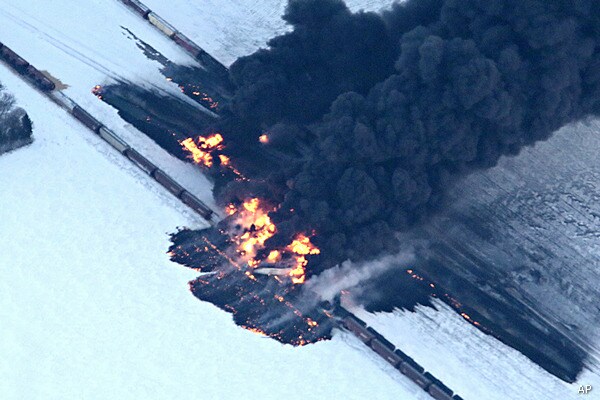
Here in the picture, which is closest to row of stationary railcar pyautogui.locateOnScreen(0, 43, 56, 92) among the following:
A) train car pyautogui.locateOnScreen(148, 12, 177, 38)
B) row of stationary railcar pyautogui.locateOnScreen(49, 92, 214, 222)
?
row of stationary railcar pyautogui.locateOnScreen(49, 92, 214, 222)

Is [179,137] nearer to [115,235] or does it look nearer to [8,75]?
[115,235]

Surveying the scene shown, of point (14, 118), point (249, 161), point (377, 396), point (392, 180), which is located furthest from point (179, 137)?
point (377, 396)

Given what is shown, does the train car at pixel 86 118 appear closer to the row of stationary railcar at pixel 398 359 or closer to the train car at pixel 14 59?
the train car at pixel 14 59

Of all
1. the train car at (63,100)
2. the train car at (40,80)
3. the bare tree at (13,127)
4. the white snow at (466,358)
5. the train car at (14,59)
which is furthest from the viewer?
the train car at (14,59)

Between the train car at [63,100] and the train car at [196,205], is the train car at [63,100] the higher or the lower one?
the lower one

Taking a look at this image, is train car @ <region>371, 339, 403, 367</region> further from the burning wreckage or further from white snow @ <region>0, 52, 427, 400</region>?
the burning wreckage

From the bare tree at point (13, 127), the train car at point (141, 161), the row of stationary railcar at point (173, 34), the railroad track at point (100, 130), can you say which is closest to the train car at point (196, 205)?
the railroad track at point (100, 130)

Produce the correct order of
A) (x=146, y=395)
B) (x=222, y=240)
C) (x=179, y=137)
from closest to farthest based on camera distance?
1. (x=146, y=395)
2. (x=222, y=240)
3. (x=179, y=137)
